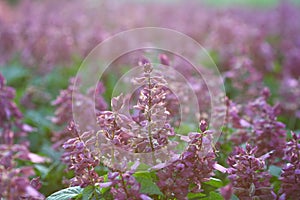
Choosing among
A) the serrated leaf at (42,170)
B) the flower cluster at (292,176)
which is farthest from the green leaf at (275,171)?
the serrated leaf at (42,170)

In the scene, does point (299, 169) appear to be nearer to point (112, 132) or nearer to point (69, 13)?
point (112, 132)

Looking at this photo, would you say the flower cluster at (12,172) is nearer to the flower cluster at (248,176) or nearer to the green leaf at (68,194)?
the green leaf at (68,194)

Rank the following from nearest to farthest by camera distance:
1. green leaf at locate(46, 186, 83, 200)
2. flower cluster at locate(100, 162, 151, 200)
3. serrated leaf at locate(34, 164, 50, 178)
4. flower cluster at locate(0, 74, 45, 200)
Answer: flower cluster at locate(0, 74, 45, 200)
flower cluster at locate(100, 162, 151, 200)
green leaf at locate(46, 186, 83, 200)
serrated leaf at locate(34, 164, 50, 178)

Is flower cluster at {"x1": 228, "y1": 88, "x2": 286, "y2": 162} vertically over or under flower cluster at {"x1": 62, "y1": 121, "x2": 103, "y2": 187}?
over

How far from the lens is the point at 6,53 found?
5648 mm

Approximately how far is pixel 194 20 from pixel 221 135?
175 inches

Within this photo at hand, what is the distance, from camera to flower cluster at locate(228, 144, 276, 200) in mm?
2357

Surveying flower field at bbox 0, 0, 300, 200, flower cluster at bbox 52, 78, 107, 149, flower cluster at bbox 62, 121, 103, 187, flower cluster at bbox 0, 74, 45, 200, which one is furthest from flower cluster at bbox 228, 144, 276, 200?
flower cluster at bbox 52, 78, 107, 149

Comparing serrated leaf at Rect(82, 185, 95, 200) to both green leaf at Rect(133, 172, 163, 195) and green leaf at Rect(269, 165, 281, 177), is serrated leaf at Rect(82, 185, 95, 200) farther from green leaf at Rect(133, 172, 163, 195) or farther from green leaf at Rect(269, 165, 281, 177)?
green leaf at Rect(269, 165, 281, 177)

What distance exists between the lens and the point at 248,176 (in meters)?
2.37

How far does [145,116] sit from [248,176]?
1.76 feet

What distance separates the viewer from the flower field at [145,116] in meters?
2.34

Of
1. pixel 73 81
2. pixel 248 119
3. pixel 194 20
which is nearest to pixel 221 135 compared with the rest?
pixel 248 119

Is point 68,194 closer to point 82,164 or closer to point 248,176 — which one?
point 82,164
